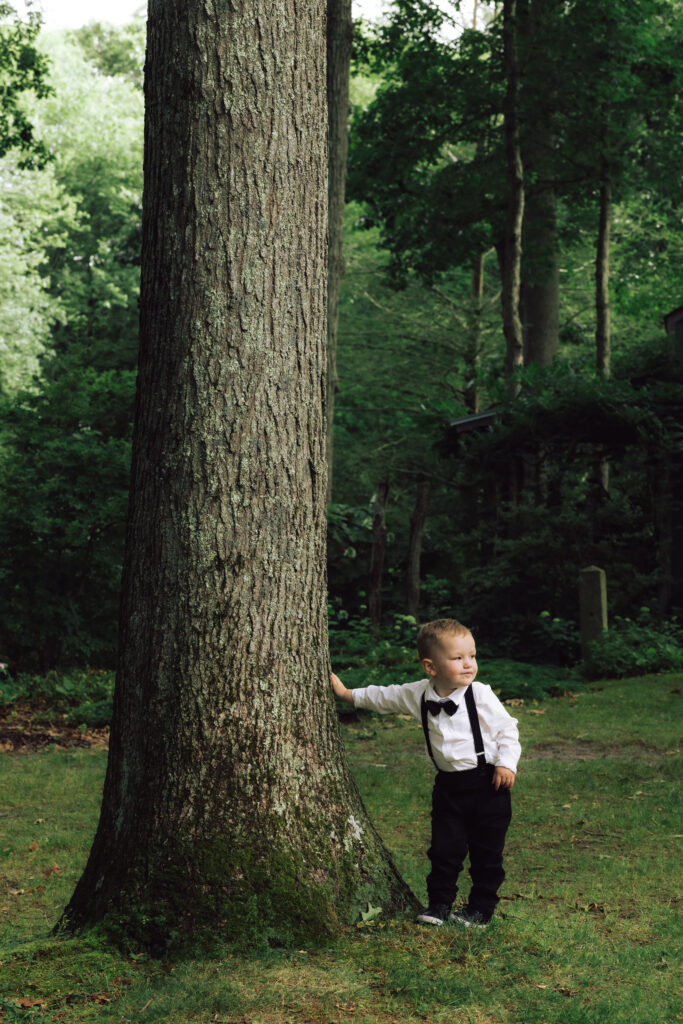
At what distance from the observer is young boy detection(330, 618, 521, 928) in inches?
172

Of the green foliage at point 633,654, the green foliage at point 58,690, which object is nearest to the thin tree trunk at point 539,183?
the green foliage at point 633,654

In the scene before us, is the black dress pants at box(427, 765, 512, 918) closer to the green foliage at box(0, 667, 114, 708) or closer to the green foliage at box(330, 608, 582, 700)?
the green foliage at box(330, 608, 582, 700)

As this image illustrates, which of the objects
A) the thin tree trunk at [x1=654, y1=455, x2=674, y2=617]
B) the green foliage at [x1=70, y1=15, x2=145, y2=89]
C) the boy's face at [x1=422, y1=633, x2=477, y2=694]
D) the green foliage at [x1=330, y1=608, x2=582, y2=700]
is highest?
the green foliage at [x1=70, y1=15, x2=145, y2=89]

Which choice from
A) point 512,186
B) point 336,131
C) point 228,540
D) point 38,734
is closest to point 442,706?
point 228,540

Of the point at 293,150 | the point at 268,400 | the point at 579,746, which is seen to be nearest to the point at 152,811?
the point at 268,400

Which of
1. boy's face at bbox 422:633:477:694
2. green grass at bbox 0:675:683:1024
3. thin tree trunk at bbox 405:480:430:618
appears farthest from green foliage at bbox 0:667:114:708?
boy's face at bbox 422:633:477:694

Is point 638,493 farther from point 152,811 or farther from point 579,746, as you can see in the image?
point 152,811

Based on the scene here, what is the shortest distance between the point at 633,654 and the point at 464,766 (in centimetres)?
940

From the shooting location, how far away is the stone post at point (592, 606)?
44.3ft

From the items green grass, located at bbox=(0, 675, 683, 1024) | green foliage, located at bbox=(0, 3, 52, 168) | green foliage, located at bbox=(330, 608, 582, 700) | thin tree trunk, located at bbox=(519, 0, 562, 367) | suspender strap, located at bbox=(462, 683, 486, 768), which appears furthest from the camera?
thin tree trunk, located at bbox=(519, 0, 562, 367)

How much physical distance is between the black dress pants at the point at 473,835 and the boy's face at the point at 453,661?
0.40m

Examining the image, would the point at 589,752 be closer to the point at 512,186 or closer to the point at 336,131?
the point at 336,131

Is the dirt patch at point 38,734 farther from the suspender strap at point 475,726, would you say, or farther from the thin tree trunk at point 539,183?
the thin tree trunk at point 539,183

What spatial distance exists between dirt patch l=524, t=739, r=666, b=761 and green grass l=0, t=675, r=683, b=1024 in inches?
1.1
